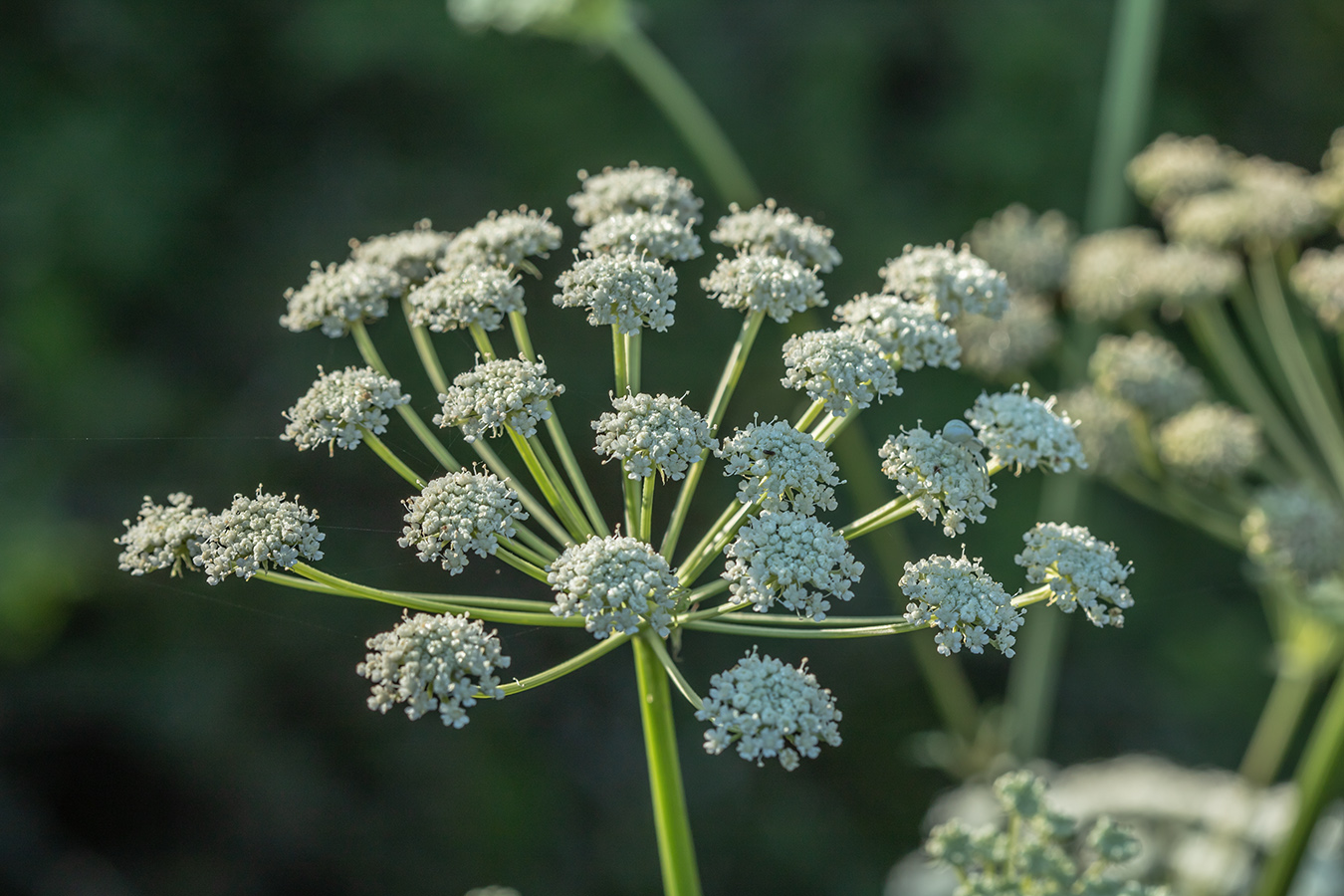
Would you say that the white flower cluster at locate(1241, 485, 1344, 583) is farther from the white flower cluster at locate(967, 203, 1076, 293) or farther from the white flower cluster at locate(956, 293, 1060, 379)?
the white flower cluster at locate(967, 203, 1076, 293)

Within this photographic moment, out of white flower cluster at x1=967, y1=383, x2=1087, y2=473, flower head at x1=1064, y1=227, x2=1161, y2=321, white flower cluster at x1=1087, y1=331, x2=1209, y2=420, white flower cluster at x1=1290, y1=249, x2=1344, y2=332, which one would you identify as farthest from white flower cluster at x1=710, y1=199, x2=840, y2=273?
white flower cluster at x1=1290, y1=249, x2=1344, y2=332

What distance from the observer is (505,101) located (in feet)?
23.8

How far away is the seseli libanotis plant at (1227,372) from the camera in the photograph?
3.68 meters

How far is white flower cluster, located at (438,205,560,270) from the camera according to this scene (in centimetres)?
299

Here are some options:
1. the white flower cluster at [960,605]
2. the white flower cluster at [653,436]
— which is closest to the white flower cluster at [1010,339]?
the white flower cluster at [960,605]

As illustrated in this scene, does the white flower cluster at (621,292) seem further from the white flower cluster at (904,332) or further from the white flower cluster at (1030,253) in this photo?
the white flower cluster at (1030,253)

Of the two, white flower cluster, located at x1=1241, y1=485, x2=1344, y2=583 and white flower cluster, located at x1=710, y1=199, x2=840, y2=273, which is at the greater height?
white flower cluster, located at x1=710, y1=199, x2=840, y2=273

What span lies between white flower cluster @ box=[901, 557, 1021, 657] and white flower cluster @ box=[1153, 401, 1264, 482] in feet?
6.54

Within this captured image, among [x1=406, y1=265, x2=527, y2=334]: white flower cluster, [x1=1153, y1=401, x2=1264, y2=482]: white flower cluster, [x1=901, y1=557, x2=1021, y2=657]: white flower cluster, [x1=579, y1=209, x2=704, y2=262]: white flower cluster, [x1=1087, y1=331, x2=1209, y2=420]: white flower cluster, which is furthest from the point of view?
[x1=1087, y1=331, x2=1209, y2=420]: white flower cluster

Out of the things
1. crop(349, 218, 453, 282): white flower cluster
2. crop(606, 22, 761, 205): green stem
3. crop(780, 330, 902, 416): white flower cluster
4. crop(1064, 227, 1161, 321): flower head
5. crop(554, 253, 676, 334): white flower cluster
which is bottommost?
crop(780, 330, 902, 416): white flower cluster

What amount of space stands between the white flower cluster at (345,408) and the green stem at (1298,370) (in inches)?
145

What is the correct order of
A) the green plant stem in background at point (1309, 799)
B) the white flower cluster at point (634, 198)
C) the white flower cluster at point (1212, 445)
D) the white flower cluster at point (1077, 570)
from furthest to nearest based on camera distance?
the white flower cluster at point (1212, 445) < the green plant stem in background at point (1309, 799) < the white flower cluster at point (634, 198) < the white flower cluster at point (1077, 570)

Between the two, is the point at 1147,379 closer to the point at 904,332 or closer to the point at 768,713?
the point at 904,332

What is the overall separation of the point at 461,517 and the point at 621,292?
76 cm
